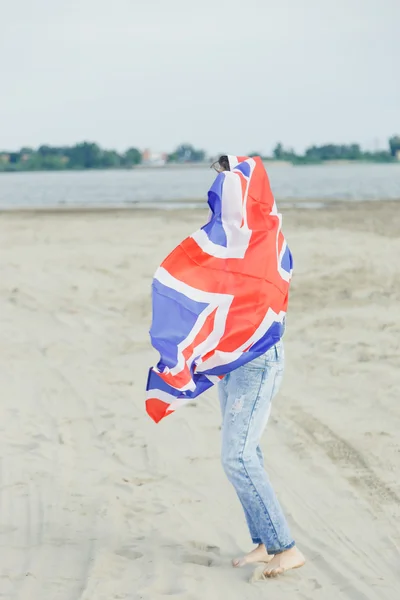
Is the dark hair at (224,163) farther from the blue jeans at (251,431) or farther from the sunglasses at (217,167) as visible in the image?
the blue jeans at (251,431)

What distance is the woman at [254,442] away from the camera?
14.2 feet

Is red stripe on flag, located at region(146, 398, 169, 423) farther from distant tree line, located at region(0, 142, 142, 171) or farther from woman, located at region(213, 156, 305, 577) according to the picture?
distant tree line, located at region(0, 142, 142, 171)

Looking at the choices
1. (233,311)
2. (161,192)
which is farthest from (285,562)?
(161,192)

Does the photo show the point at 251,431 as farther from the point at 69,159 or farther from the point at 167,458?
the point at 69,159

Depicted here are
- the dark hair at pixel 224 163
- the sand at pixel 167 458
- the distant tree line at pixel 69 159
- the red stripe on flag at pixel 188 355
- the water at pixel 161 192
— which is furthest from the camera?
the distant tree line at pixel 69 159

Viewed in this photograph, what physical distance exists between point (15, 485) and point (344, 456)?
2.25m

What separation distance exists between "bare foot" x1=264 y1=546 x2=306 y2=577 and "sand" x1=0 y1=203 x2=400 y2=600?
0.05m

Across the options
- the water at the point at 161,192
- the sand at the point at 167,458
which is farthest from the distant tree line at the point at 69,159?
the sand at the point at 167,458

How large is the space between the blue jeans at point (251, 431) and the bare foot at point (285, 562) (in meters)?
0.12

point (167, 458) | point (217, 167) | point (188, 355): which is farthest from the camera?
point (167, 458)

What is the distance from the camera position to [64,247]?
53.6ft

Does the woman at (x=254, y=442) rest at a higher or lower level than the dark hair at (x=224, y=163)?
lower

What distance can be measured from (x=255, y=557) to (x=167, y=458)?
70.0 inches

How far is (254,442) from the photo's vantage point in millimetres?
4383
